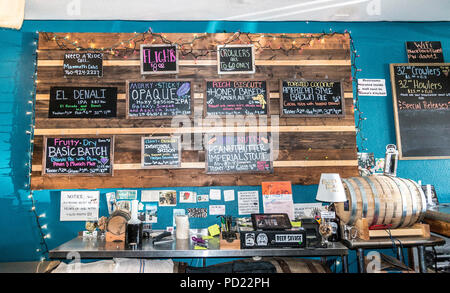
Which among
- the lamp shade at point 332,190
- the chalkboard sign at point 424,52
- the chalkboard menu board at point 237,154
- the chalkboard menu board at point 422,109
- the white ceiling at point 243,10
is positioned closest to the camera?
the lamp shade at point 332,190

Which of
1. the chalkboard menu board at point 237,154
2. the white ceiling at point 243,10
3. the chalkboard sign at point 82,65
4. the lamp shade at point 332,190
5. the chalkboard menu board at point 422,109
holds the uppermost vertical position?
the white ceiling at point 243,10

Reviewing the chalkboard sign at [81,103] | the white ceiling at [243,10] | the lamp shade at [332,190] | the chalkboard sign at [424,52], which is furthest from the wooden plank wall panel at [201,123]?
the chalkboard sign at [424,52]

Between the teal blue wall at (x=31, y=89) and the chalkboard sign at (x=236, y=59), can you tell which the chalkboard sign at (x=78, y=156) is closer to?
the teal blue wall at (x=31, y=89)

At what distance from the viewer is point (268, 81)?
134 inches

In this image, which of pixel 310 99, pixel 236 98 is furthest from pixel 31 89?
pixel 310 99

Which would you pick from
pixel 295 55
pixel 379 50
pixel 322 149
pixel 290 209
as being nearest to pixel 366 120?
pixel 322 149

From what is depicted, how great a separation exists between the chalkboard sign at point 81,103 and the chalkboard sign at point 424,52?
4084mm

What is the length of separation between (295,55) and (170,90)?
174 cm

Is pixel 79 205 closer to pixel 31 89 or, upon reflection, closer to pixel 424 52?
pixel 31 89

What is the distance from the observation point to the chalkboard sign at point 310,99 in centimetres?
337

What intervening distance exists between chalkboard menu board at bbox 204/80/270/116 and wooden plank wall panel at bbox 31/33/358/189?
96mm

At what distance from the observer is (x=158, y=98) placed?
3.34 meters

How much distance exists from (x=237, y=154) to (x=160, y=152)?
99cm

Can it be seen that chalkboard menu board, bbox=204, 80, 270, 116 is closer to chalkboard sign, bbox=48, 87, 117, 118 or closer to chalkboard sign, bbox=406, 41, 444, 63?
chalkboard sign, bbox=48, 87, 117, 118
